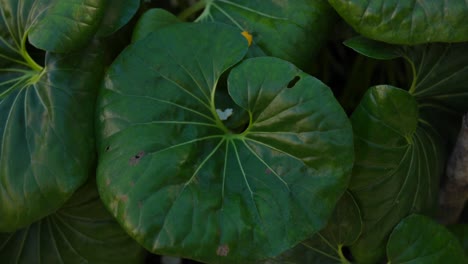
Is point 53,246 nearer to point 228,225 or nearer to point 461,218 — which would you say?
point 228,225

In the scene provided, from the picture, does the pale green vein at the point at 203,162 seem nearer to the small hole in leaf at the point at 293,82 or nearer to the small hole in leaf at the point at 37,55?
the small hole in leaf at the point at 293,82

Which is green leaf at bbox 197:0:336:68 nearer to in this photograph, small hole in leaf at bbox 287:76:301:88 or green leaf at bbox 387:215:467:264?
small hole in leaf at bbox 287:76:301:88

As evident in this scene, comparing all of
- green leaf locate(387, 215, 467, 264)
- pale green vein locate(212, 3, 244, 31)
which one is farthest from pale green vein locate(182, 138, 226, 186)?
green leaf locate(387, 215, 467, 264)

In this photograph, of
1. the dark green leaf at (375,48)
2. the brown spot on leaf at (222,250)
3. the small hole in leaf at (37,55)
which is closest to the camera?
the brown spot on leaf at (222,250)

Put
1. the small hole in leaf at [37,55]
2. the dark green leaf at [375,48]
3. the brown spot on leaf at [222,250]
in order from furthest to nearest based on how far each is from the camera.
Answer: the small hole in leaf at [37,55] < the dark green leaf at [375,48] < the brown spot on leaf at [222,250]

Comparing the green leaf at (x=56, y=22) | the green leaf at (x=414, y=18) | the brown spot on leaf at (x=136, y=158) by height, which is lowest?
the brown spot on leaf at (x=136, y=158)

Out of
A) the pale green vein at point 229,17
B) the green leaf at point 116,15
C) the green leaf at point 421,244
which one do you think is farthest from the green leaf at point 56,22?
the green leaf at point 421,244

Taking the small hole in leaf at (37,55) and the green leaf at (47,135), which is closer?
the green leaf at (47,135)
